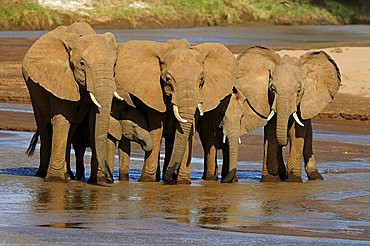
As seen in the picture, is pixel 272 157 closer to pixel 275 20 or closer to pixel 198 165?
pixel 198 165

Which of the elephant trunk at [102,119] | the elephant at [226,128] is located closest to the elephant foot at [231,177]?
the elephant at [226,128]

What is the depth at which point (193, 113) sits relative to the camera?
13586 millimetres

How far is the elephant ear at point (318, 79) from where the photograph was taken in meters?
14.9

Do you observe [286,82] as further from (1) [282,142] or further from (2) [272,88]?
(1) [282,142]

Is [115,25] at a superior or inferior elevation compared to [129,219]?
inferior

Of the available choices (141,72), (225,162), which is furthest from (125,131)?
(225,162)

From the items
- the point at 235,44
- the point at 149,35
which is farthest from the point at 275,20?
the point at 235,44

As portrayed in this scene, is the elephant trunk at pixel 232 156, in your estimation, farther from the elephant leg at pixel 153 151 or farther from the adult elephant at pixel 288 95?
the elephant leg at pixel 153 151

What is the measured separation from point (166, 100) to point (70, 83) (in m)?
1.13

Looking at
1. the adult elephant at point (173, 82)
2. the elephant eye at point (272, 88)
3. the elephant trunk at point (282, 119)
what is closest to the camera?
the adult elephant at point (173, 82)

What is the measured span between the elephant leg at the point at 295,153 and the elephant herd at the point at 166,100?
1cm

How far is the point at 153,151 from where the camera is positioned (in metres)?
14.2

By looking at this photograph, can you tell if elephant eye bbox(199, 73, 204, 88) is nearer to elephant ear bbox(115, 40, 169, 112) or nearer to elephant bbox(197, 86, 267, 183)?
elephant ear bbox(115, 40, 169, 112)

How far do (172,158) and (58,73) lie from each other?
5.43 ft
